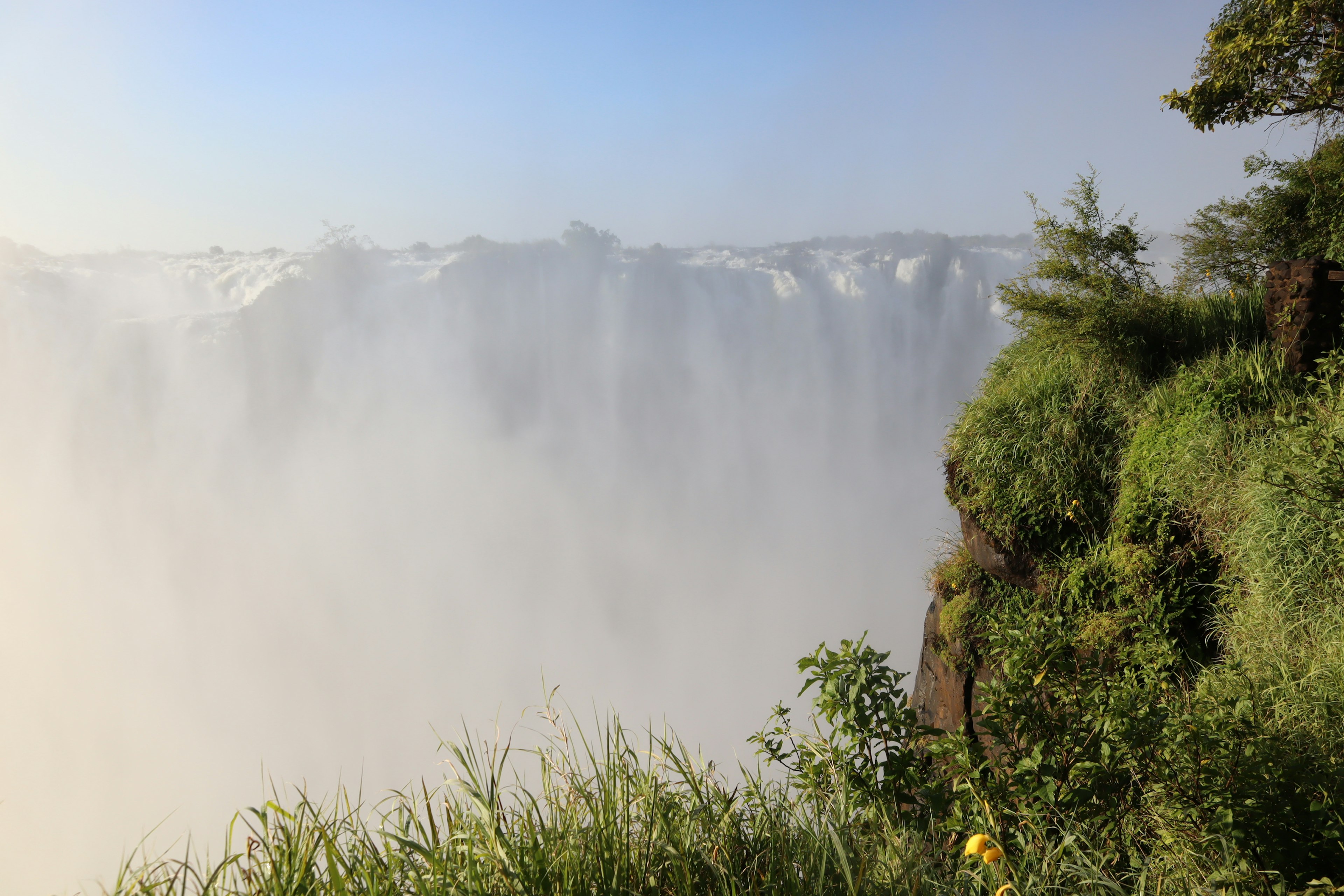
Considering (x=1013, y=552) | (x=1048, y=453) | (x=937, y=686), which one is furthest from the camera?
(x=937, y=686)

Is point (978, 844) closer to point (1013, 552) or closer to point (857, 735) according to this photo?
point (857, 735)

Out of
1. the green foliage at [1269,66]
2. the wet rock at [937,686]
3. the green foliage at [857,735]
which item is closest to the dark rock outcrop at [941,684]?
the wet rock at [937,686]

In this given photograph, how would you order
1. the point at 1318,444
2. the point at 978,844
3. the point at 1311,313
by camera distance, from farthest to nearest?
the point at 1311,313 → the point at 1318,444 → the point at 978,844

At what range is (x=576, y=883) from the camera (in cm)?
168

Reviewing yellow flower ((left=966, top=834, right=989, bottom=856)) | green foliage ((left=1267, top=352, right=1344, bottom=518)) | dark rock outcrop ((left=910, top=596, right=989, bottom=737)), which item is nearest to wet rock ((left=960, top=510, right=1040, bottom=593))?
dark rock outcrop ((left=910, top=596, right=989, bottom=737))

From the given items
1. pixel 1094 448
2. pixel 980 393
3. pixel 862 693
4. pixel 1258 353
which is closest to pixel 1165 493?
pixel 1094 448

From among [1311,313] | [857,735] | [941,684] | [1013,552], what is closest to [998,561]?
[1013,552]

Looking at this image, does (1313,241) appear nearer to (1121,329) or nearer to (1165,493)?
(1121,329)

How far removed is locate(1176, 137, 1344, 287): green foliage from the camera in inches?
235

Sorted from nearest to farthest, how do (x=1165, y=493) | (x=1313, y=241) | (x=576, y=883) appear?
(x=576, y=883), (x=1165, y=493), (x=1313, y=241)

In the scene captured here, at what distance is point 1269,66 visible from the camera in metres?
5.02

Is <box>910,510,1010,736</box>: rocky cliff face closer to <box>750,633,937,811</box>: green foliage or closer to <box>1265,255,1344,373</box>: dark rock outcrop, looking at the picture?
<box>1265,255,1344,373</box>: dark rock outcrop

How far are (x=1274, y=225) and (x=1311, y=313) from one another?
3.37 meters

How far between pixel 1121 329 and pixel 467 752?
5.37m
